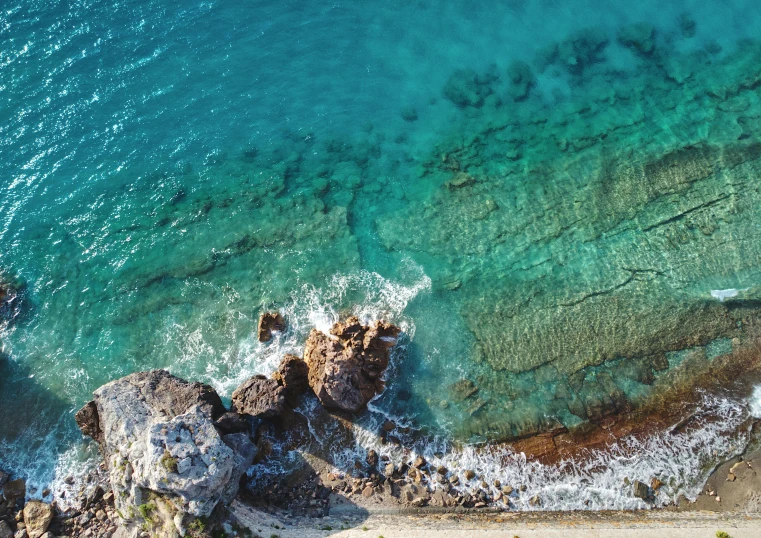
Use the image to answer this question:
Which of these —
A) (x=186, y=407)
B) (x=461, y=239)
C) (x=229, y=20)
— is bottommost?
(x=186, y=407)

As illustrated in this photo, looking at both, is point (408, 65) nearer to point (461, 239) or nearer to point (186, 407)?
point (461, 239)

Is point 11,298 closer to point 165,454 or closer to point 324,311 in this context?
point 165,454

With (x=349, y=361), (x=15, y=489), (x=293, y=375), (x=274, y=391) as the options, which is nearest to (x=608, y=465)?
(x=349, y=361)

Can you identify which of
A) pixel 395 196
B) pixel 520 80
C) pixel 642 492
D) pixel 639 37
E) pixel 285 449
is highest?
pixel 639 37

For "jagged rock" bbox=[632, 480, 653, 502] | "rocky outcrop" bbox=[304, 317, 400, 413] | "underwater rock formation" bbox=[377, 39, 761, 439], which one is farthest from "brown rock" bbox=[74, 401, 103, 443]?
"jagged rock" bbox=[632, 480, 653, 502]

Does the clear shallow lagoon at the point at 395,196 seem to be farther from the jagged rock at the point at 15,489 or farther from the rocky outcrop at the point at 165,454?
the rocky outcrop at the point at 165,454

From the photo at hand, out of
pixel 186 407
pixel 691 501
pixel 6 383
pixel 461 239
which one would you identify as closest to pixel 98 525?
pixel 186 407
